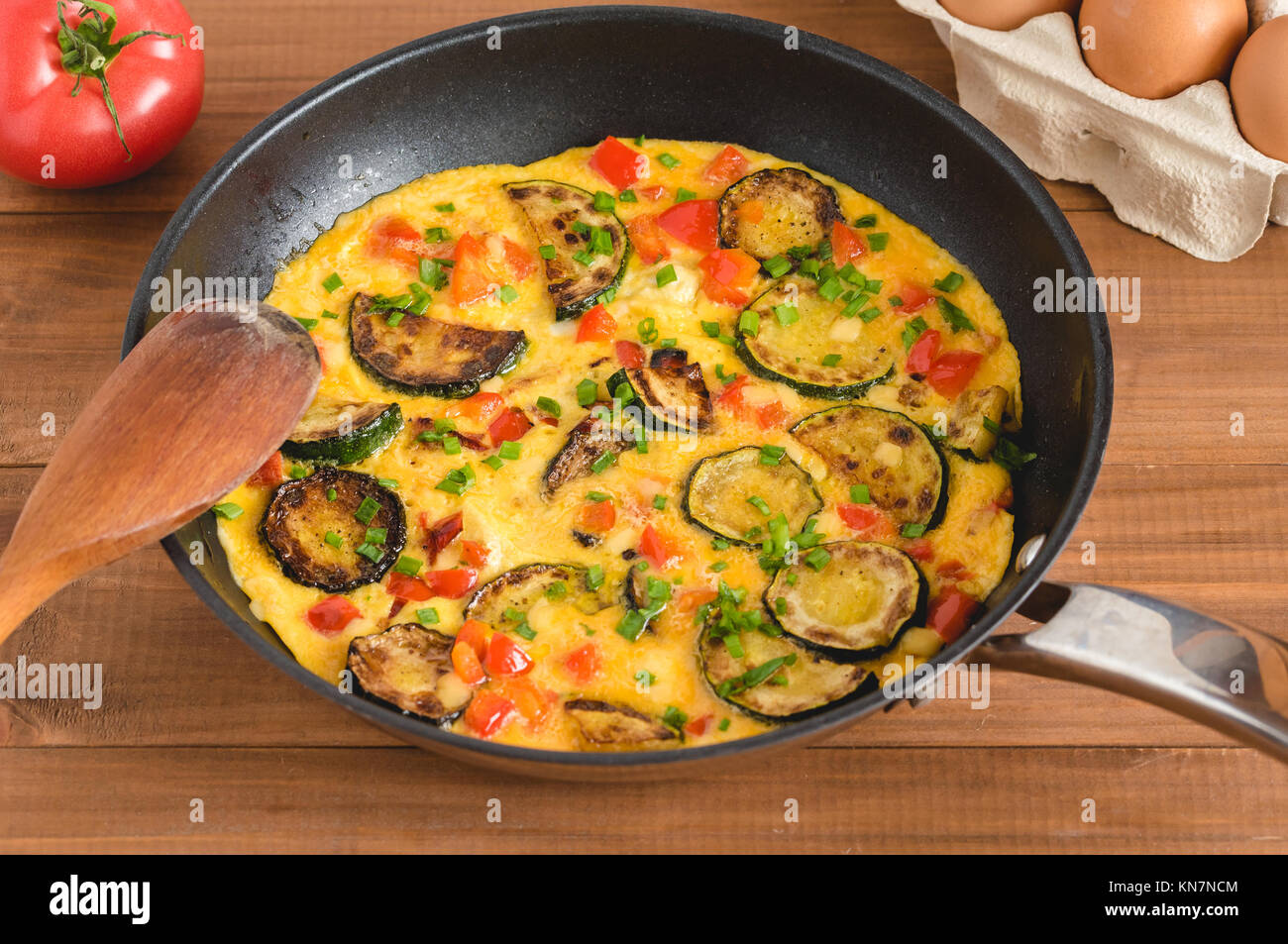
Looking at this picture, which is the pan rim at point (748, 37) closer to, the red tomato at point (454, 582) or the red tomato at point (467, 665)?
the red tomato at point (467, 665)

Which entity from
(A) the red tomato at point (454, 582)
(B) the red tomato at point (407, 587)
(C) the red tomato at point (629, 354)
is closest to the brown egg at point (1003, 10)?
(C) the red tomato at point (629, 354)

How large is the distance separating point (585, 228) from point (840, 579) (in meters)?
1.44

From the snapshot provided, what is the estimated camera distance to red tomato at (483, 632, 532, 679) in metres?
3.14

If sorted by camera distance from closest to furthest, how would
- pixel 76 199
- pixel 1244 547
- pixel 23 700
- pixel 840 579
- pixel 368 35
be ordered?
pixel 840 579, pixel 23 700, pixel 1244 547, pixel 76 199, pixel 368 35

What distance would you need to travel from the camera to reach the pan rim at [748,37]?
264 cm

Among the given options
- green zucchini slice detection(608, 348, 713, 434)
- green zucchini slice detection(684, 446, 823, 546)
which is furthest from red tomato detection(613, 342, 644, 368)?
green zucchini slice detection(684, 446, 823, 546)

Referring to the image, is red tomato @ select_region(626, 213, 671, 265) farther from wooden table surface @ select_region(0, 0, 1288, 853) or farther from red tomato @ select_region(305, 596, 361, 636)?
wooden table surface @ select_region(0, 0, 1288, 853)

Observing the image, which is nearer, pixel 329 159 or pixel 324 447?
pixel 324 447

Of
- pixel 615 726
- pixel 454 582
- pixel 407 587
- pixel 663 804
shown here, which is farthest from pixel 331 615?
pixel 663 804

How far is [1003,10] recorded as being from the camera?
13.6 ft

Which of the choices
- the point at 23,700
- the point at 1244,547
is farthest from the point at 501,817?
the point at 1244,547

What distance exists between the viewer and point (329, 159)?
3.94m

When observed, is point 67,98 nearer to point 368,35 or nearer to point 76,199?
point 76,199

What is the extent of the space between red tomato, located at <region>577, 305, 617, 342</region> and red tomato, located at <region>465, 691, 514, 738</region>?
1.17 meters
